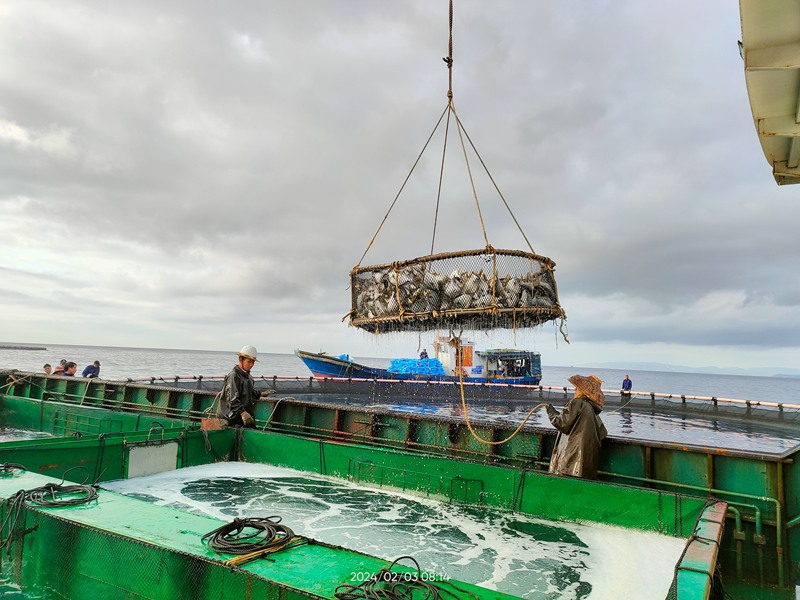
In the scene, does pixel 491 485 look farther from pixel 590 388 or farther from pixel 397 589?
pixel 397 589

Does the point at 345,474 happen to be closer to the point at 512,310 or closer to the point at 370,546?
the point at 370,546

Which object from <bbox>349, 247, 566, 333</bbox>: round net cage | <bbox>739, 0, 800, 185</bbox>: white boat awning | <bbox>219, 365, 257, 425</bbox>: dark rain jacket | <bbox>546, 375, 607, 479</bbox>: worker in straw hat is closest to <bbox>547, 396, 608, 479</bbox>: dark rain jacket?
<bbox>546, 375, 607, 479</bbox>: worker in straw hat

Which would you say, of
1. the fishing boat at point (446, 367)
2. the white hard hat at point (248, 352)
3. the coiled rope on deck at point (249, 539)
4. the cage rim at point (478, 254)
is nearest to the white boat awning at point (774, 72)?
the cage rim at point (478, 254)

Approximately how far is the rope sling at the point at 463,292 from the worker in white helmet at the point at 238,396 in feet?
11.1

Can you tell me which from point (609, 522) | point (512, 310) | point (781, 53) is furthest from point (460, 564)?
point (781, 53)

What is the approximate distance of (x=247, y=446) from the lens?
28.3ft

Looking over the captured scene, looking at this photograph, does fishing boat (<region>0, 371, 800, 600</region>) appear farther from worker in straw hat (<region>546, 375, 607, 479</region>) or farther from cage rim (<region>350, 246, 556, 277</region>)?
A: cage rim (<region>350, 246, 556, 277</region>)

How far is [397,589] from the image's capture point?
2.38 meters

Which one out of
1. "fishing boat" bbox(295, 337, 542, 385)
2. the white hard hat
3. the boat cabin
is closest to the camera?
Result: the white hard hat

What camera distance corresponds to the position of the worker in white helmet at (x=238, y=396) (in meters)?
8.95

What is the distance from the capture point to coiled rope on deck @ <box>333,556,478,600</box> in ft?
7.63

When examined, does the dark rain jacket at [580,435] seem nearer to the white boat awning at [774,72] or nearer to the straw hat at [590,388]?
the straw hat at [590,388]

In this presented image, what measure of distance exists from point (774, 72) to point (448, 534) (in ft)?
17.4

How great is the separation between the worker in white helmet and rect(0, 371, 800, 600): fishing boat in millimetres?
434
